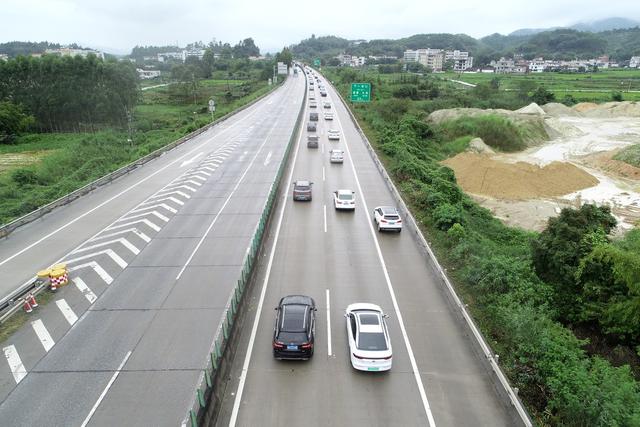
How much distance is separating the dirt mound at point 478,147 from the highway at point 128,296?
3162 cm

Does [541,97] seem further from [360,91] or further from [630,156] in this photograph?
[360,91]

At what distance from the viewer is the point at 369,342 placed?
590 inches

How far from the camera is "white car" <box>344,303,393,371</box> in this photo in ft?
48.0

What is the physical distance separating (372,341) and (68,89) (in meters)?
84.6

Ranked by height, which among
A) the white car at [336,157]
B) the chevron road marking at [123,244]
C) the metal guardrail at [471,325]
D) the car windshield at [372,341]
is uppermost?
the white car at [336,157]

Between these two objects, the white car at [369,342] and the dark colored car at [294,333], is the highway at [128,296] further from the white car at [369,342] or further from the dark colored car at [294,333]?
the white car at [369,342]

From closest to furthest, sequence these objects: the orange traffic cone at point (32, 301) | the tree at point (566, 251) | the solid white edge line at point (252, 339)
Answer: the solid white edge line at point (252, 339), the tree at point (566, 251), the orange traffic cone at point (32, 301)

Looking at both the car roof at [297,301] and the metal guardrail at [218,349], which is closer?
the metal guardrail at [218,349]

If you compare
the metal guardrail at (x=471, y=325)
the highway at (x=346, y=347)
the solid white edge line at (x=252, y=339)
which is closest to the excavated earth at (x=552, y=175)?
the metal guardrail at (x=471, y=325)

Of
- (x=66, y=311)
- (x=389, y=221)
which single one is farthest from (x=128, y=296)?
(x=389, y=221)

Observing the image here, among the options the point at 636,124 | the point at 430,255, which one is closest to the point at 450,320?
the point at 430,255

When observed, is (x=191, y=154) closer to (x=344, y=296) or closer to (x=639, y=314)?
(x=344, y=296)

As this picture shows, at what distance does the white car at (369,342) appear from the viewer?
14.6m

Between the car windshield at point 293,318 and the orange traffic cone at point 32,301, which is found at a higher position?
the car windshield at point 293,318
